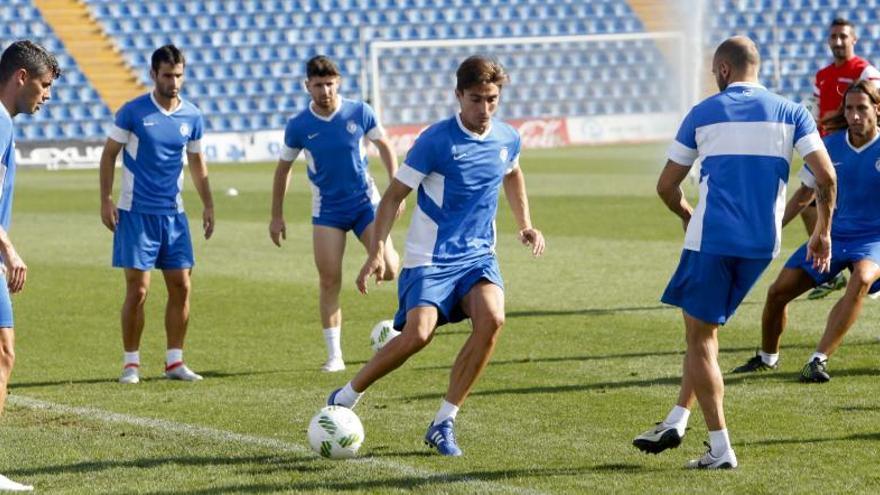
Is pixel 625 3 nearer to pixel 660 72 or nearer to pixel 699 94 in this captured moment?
pixel 660 72

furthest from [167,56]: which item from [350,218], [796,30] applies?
[796,30]

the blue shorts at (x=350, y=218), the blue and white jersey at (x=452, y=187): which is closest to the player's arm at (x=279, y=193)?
the blue shorts at (x=350, y=218)

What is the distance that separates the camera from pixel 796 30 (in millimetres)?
41344

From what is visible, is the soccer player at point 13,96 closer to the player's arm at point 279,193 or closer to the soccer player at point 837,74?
the player's arm at point 279,193

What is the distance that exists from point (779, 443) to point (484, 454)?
4.57 feet

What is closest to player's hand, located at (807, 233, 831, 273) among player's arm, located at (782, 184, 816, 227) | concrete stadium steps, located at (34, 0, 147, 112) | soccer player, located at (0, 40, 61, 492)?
player's arm, located at (782, 184, 816, 227)

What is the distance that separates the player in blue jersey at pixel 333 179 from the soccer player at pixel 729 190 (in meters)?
3.60

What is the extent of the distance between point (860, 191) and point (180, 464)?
452 cm

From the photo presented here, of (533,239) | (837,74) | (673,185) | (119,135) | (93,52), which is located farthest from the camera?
(93,52)

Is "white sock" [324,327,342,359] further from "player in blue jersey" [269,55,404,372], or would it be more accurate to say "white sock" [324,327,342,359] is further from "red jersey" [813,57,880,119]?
"red jersey" [813,57,880,119]

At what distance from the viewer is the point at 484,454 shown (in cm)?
685

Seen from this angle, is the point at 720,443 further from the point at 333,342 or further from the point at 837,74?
the point at 837,74

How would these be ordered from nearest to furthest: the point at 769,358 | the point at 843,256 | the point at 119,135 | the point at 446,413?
the point at 446,413 → the point at 843,256 → the point at 769,358 → the point at 119,135

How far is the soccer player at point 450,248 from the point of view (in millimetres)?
6844
